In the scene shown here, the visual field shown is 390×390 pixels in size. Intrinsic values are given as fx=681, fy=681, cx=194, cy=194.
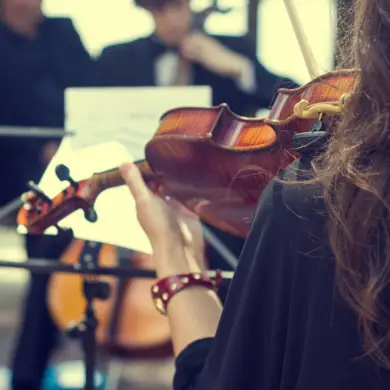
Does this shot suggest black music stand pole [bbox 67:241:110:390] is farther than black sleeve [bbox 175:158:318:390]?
Yes

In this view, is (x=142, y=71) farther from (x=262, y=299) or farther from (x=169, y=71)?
(x=262, y=299)

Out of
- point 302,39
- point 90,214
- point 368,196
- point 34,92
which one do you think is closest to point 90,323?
point 90,214

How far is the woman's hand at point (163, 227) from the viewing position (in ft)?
2.33

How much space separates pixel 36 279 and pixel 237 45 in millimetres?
744

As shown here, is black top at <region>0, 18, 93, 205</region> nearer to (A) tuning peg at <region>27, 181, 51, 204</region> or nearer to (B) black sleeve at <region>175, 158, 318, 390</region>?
(A) tuning peg at <region>27, 181, 51, 204</region>

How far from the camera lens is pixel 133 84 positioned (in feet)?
4.94

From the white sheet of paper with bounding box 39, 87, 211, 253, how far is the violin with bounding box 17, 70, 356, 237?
0.05ft

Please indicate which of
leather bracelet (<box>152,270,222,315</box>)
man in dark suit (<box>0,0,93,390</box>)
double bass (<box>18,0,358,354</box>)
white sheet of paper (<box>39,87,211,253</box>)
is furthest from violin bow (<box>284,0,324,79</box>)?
man in dark suit (<box>0,0,93,390</box>)

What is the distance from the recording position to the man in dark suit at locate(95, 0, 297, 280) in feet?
4.93

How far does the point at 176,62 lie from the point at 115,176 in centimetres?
76

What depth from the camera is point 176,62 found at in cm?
152

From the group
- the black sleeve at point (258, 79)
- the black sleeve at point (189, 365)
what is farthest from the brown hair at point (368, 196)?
the black sleeve at point (258, 79)

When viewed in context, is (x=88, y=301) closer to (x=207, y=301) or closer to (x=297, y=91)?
(x=207, y=301)

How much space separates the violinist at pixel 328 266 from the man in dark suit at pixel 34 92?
3.55 feet
